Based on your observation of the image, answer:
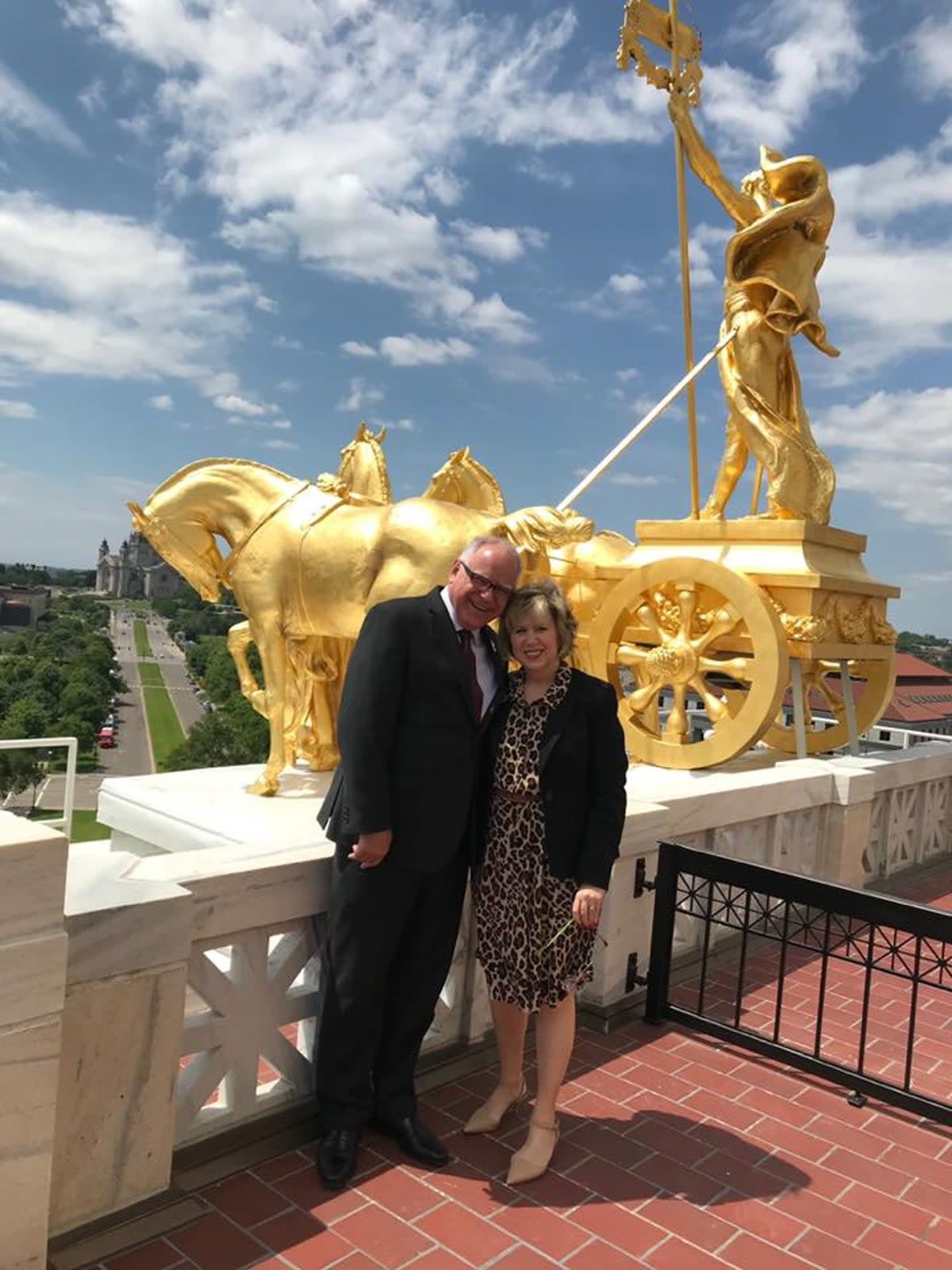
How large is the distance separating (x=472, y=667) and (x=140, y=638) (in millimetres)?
138245

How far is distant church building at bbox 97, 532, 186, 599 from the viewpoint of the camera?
6604 inches

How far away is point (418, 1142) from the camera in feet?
9.19

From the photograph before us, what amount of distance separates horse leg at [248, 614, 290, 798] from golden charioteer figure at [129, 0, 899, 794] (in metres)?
0.01

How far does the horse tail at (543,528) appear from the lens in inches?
210

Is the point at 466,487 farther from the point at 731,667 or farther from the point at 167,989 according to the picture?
the point at 167,989

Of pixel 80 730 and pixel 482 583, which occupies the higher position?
pixel 482 583

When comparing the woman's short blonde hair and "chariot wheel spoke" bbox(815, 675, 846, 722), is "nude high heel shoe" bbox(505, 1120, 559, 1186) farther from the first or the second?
"chariot wheel spoke" bbox(815, 675, 846, 722)

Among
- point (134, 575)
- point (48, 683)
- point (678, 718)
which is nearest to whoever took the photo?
point (678, 718)

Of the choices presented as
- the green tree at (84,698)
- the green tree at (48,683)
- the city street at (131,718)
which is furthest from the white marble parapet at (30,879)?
the green tree at (48,683)

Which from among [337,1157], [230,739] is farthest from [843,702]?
[230,739]

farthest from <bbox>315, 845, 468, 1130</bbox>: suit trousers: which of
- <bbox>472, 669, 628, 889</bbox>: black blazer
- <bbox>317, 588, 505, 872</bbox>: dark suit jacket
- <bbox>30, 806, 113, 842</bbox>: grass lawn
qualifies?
<bbox>30, 806, 113, 842</bbox>: grass lawn

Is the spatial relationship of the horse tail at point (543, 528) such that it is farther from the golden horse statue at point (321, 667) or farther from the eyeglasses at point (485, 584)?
the eyeglasses at point (485, 584)

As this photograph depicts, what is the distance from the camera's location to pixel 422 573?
5387 mm

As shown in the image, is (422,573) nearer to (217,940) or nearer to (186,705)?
(217,940)
